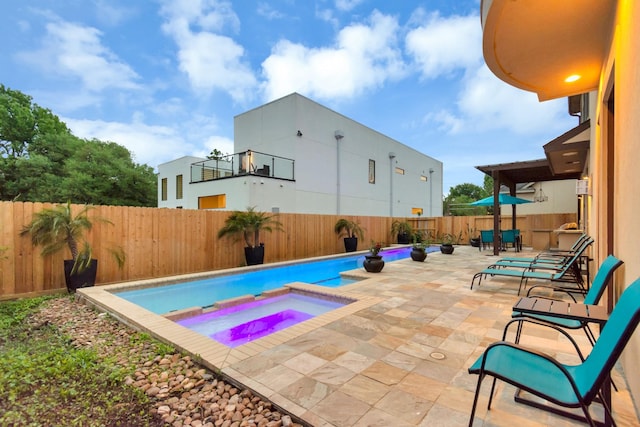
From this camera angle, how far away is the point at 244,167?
1417 cm

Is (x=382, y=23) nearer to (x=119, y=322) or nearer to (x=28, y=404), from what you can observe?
(x=119, y=322)

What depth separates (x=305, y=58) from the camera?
14.0 metres

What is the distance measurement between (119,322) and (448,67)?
50.9 ft

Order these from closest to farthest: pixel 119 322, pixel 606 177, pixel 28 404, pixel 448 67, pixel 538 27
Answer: pixel 28 404
pixel 538 27
pixel 606 177
pixel 119 322
pixel 448 67

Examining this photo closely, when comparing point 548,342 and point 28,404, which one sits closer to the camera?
point 28,404

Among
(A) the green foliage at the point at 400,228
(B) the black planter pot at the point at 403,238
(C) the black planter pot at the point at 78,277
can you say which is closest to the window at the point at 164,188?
(A) the green foliage at the point at 400,228

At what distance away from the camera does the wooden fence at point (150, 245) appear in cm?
550

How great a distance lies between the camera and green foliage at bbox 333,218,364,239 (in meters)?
12.7

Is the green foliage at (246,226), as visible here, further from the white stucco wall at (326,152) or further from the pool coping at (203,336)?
the white stucco wall at (326,152)

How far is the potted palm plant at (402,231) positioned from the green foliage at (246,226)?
862 centimetres

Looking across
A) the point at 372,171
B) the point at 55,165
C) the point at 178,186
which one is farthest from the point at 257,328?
the point at 55,165

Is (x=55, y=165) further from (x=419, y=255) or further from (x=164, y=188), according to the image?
(x=419, y=255)

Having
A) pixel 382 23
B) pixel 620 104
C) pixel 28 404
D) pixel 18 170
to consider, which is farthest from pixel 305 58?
pixel 18 170

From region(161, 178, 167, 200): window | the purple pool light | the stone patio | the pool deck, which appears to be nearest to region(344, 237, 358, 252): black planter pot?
the purple pool light
